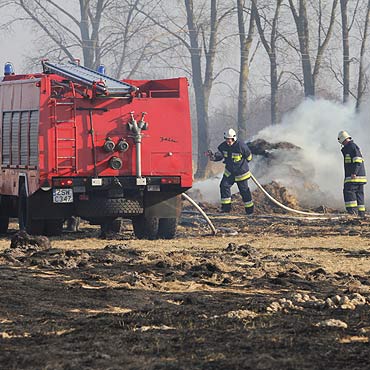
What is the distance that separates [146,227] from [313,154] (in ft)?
38.2

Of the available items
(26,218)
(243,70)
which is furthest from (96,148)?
(243,70)

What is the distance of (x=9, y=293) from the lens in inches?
418

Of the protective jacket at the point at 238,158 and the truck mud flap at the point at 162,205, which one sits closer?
the truck mud flap at the point at 162,205

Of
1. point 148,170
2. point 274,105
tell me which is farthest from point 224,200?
point 274,105

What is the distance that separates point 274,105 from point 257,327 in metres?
40.3

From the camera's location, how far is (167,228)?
1791 cm

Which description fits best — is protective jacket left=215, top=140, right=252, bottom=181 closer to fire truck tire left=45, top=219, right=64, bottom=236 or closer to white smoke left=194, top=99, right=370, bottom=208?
white smoke left=194, top=99, right=370, bottom=208

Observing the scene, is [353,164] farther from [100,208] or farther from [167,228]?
[100,208]

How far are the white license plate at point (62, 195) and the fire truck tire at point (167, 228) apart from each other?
6.38 feet

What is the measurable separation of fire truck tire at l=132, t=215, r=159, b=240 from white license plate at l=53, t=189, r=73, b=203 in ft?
5.07

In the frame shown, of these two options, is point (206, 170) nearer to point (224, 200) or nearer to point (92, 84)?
point (224, 200)

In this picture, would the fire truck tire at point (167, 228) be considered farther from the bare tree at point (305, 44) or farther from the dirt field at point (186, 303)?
the bare tree at point (305, 44)

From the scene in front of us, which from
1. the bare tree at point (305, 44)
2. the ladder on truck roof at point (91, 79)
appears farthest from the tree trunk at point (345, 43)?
the ladder on truck roof at point (91, 79)

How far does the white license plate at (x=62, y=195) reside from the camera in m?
16.6
